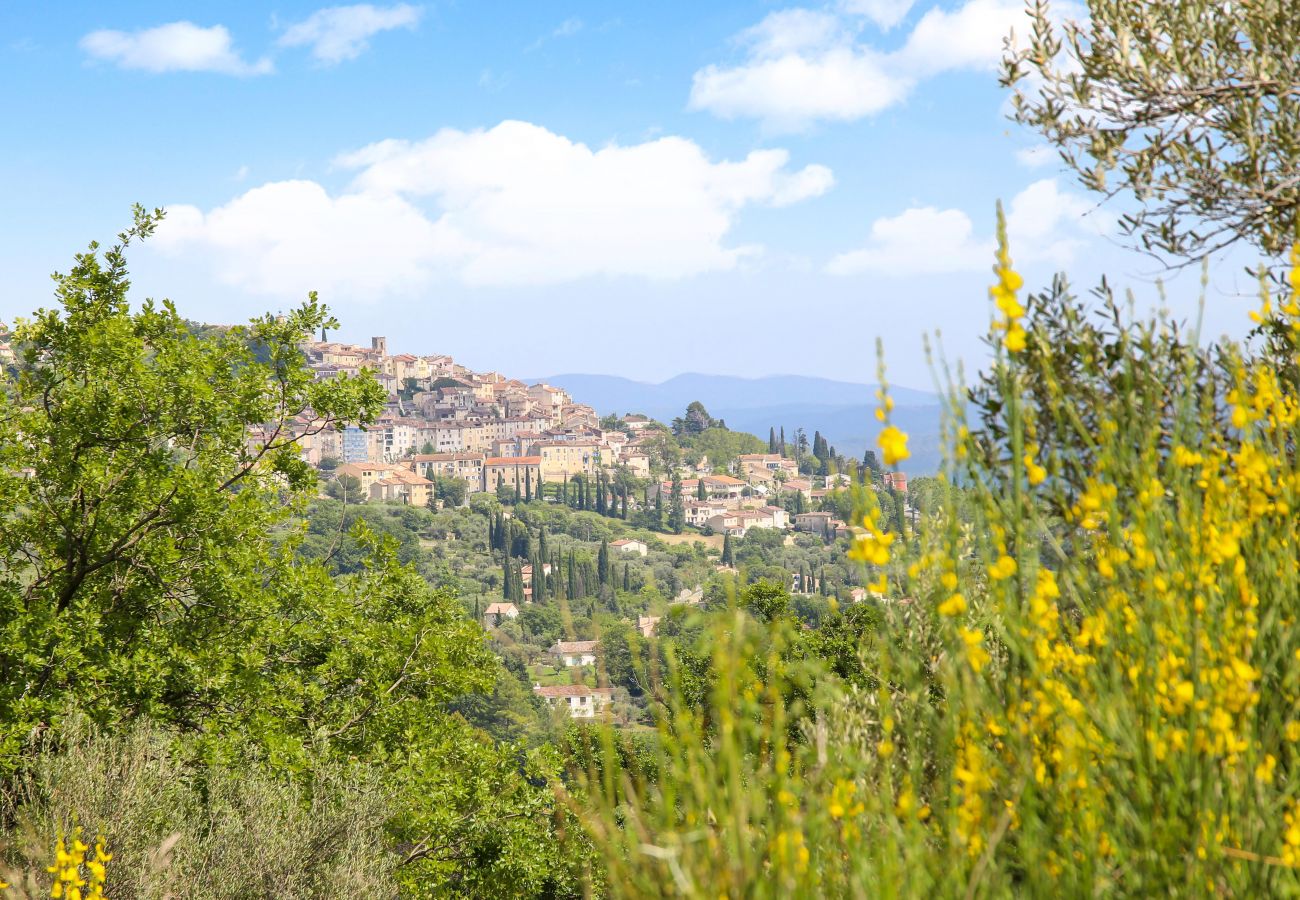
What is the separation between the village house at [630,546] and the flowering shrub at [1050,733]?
10354 cm

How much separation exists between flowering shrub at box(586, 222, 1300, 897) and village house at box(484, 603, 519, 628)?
76.0 m

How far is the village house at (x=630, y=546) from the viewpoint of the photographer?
348 feet

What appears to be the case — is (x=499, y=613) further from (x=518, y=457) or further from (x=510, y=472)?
(x=518, y=457)

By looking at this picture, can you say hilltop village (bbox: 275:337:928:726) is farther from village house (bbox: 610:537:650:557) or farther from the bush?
the bush

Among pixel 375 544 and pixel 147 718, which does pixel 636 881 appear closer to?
pixel 147 718

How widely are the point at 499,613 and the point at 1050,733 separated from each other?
79246mm

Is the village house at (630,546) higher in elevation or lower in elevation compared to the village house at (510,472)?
lower

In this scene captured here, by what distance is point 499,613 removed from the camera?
260ft

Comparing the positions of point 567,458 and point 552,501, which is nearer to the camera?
point 552,501

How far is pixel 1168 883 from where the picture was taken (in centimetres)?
164

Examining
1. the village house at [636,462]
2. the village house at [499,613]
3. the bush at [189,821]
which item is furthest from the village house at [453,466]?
the bush at [189,821]

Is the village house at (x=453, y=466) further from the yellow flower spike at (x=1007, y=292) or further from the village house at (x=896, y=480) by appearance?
the yellow flower spike at (x=1007, y=292)

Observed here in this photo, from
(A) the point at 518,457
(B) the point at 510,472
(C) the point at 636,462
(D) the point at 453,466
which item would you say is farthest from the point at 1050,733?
(C) the point at 636,462

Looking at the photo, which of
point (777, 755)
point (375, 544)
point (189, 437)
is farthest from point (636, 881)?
point (375, 544)
